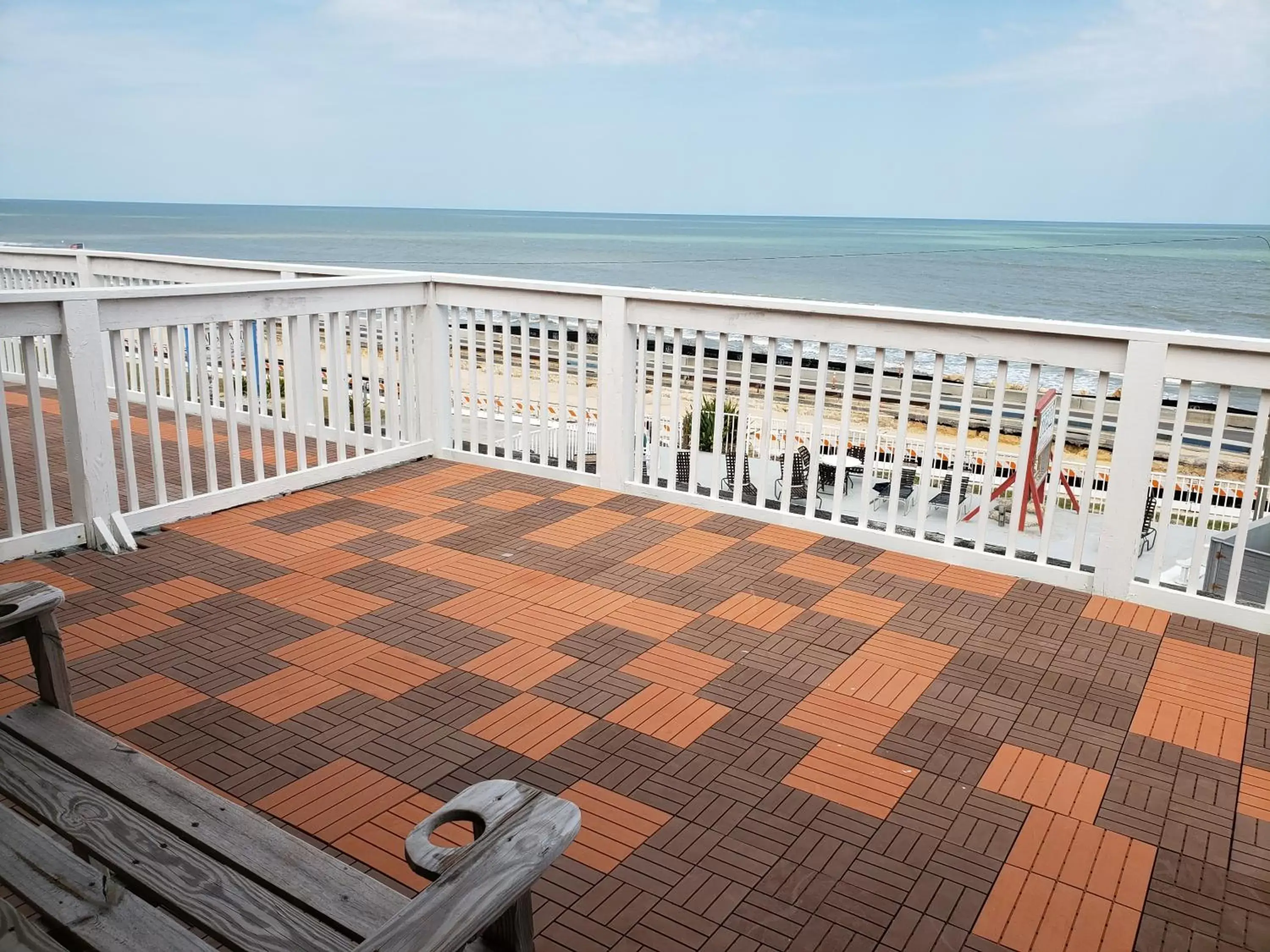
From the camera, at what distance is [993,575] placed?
173 inches

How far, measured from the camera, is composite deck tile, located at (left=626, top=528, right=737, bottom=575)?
435 centimetres

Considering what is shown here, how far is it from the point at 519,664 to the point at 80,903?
2027 mm

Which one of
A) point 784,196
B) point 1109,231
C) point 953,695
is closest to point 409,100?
point 784,196

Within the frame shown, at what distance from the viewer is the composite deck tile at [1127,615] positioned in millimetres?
3871

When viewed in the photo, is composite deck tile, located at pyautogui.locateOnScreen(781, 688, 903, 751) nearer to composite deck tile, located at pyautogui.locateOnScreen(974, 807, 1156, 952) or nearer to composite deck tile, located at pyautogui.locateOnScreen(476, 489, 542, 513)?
composite deck tile, located at pyautogui.locateOnScreen(974, 807, 1156, 952)

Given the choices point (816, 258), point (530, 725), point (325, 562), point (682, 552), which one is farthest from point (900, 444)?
point (816, 258)

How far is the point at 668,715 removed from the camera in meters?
3.04

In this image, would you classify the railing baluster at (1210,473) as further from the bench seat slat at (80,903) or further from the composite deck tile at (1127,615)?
the bench seat slat at (80,903)

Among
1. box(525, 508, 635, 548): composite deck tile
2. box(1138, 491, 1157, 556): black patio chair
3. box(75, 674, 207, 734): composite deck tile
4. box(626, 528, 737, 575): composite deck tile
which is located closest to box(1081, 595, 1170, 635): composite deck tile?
box(626, 528, 737, 575): composite deck tile

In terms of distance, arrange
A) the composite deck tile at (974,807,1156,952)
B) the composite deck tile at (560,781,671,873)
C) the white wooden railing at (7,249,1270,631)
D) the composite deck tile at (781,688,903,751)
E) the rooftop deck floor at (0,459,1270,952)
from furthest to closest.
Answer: the white wooden railing at (7,249,1270,631) → the composite deck tile at (781,688,903,751) → the composite deck tile at (560,781,671,873) → the rooftop deck floor at (0,459,1270,952) → the composite deck tile at (974,807,1156,952)

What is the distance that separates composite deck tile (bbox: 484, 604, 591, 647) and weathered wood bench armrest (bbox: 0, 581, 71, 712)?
5.61 ft

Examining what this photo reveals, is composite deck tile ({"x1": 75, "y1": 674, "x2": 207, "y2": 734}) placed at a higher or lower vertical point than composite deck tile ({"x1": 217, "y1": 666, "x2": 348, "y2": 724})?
higher

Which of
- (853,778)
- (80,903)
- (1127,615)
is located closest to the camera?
(80,903)

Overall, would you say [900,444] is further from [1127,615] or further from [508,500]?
[508,500]
